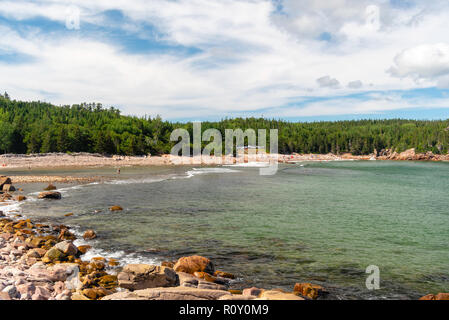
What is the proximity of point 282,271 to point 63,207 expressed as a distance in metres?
27.0

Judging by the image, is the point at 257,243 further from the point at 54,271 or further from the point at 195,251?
the point at 54,271

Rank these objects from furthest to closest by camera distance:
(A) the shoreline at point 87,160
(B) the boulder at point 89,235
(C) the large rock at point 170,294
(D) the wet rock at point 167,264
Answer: (A) the shoreline at point 87,160 → (B) the boulder at point 89,235 → (D) the wet rock at point 167,264 → (C) the large rock at point 170,294

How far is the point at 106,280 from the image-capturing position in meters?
14.0

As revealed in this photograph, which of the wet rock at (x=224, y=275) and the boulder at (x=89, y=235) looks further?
the boulder at (x=89, y=235)

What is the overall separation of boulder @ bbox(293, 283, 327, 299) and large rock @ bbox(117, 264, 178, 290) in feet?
18.0

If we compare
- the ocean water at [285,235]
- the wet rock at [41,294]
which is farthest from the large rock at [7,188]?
the wet rock at [41,294]

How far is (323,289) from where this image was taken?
547 inches

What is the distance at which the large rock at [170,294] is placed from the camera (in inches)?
424

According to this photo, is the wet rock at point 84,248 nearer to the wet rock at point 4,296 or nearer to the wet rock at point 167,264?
the wet rock at point 167,264

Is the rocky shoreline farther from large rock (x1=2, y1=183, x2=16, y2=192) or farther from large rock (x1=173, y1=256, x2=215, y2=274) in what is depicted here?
large rock (x1=2, y1=183, x2=16, y2=192)

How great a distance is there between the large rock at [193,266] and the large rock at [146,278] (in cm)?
178

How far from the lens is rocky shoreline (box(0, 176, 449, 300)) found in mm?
11297

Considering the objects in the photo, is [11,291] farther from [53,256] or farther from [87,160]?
[87,160]

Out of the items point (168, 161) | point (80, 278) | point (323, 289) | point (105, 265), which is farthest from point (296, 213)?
point (168, 161)
